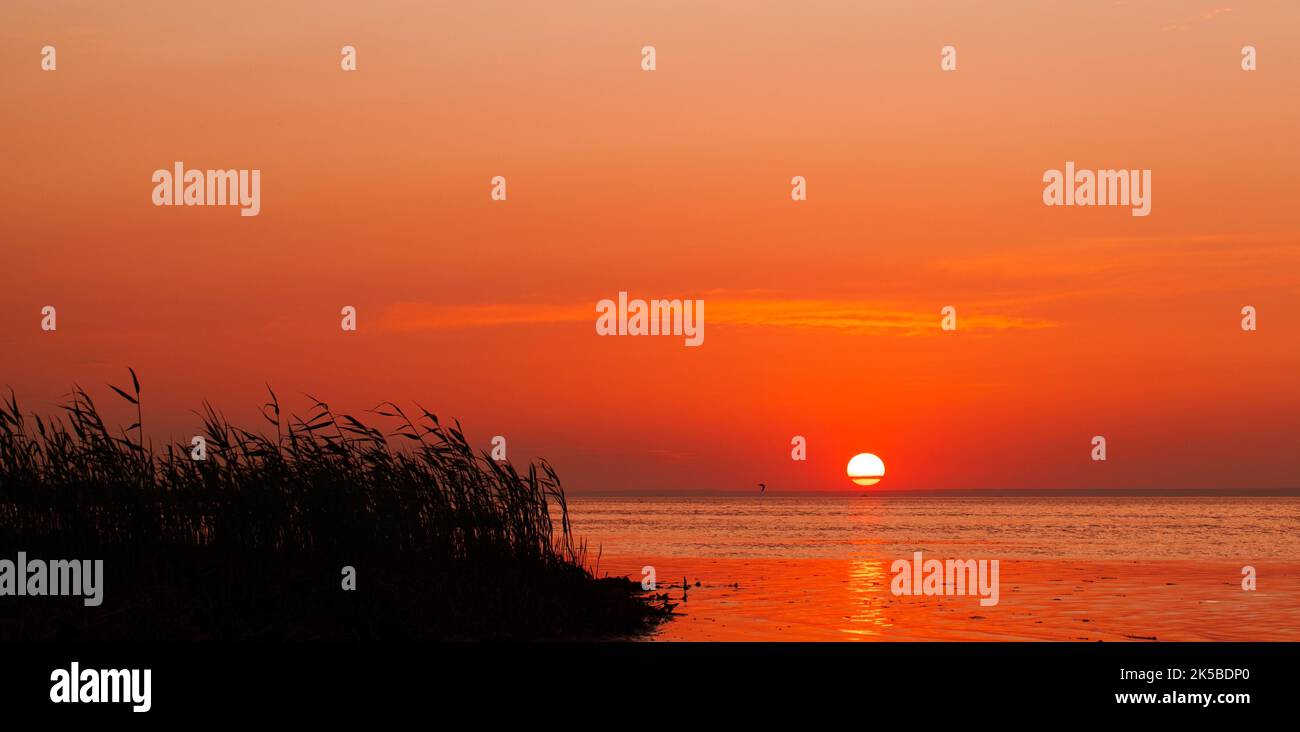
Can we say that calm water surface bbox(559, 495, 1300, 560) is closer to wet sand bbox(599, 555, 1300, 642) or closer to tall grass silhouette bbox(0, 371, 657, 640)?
wet sand bbox(599, 555, 1300, 642)

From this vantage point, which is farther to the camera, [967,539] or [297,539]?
[967,539]

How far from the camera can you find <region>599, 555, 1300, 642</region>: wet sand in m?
22.0

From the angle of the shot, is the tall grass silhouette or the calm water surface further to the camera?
the calm water surface

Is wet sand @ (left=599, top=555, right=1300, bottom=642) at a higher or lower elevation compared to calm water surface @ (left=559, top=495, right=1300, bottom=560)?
higher

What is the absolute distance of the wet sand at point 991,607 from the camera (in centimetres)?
2205

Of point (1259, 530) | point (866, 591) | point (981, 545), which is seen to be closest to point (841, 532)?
point (981, 545)

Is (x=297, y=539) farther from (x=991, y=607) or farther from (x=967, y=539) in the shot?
(x=967, y=539)

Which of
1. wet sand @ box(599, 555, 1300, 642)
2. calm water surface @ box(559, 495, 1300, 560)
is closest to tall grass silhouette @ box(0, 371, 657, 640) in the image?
wet sand @ box(599, 555, 1300, 642)

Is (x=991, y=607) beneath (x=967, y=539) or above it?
above

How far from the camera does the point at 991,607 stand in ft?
86.0

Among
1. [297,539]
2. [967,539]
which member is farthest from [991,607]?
[967,539]
